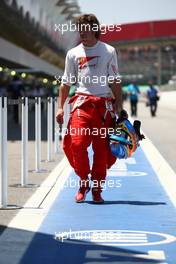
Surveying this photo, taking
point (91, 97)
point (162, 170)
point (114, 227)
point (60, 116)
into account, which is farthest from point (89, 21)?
point (162, 170)

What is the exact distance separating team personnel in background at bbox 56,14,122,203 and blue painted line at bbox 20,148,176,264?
19.4 inches

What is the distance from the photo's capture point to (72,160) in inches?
381

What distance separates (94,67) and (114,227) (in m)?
2.09

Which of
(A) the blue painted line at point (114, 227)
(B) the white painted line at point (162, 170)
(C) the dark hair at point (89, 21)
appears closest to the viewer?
(A) the blue painted line at point (114, 227)

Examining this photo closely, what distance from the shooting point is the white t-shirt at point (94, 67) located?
30.9 ft

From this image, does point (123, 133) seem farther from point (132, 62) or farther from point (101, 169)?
point (132, 62)

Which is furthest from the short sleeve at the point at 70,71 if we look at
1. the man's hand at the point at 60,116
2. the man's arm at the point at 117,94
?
the man's arm at the point at 117,94

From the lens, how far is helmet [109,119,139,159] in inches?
369

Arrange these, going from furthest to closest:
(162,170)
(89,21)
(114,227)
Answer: (162,170) → (89,21) → (114,227)

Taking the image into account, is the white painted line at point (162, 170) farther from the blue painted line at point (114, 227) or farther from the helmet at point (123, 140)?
the helmet at point (123, 140)

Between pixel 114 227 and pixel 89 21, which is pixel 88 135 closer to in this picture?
pixel 89 21

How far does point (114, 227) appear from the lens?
26.0 ft

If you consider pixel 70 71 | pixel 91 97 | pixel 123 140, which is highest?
pixel 70 71

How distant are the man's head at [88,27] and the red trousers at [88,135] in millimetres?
606
